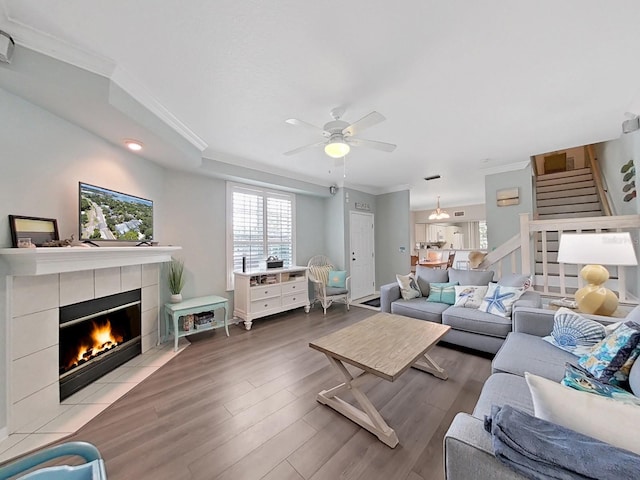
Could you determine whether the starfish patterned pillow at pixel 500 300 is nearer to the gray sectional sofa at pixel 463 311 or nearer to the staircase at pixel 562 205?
the gray sectional sofa at pixel 463 311

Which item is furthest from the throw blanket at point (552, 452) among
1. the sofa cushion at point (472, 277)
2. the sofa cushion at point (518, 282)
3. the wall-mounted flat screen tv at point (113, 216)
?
the wall-mounted flat screen tv at point (113, 216)

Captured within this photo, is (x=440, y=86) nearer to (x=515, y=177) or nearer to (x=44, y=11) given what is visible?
(x=44, y=11)

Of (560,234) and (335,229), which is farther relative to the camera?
(335,229)

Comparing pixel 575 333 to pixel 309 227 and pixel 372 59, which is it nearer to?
pixel 372 59

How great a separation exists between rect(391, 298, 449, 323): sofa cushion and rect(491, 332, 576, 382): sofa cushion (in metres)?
1.08

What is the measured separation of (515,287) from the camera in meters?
2.86

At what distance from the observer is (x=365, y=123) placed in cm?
215

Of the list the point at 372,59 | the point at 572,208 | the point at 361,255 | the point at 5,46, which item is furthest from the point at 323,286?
the point at 572,208

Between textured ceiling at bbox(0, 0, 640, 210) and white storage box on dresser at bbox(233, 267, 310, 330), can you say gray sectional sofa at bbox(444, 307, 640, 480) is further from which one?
white storage box on dresser at bbox(233, 267, 310, 330)

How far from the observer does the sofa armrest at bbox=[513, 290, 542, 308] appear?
2.58 m

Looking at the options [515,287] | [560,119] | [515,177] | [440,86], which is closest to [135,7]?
[440,86]

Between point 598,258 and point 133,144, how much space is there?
4527mm

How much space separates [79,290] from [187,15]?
239cm

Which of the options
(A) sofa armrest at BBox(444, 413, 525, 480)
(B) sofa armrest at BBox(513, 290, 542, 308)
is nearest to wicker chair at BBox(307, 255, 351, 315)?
(B) sofa armrest at BBox(513, 290, 542, 308)
